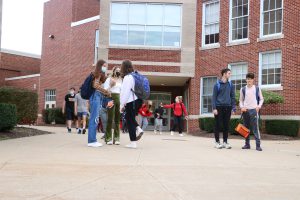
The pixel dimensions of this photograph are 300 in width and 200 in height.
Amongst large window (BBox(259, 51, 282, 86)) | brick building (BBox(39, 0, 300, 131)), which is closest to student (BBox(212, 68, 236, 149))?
brick building (BBox(39, 0, 300, 131))

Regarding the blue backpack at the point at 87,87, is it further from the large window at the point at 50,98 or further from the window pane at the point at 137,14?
the large window at the point at 50,98

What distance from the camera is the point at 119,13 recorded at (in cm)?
2606

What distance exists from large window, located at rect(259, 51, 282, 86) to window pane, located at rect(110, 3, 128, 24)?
25.5 ft

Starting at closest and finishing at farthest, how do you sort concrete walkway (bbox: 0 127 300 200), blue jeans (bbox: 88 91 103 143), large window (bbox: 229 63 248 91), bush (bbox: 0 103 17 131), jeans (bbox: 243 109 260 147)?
1. concrete walkway (bbox: 0 127 300 200)
2. blue jeans (bbox: 88 91 103 143)
3. jeans (bbox: 243 109 260 147)
4. bush (bbox: 0 103 17 131)
5. large window (bbox: 229 63 248 91)

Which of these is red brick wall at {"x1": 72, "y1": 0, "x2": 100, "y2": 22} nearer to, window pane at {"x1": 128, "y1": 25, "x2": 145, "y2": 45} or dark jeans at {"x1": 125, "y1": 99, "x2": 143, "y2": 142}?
window pane at {"x1": 128, "y1": 25, "x2": 145, "y2": 45}

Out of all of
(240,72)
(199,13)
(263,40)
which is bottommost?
(240,72)

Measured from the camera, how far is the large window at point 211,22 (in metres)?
25.4

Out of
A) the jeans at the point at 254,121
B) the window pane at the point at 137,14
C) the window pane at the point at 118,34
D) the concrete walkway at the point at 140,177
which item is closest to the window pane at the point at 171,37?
the window pane at the point at 137,14

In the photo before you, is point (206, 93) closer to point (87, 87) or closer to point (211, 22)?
point (211, 22)

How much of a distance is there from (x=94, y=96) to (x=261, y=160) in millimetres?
3659

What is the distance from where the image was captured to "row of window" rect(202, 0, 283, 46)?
22703 millimetres

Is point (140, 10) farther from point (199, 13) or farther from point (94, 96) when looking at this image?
point (94, 96)

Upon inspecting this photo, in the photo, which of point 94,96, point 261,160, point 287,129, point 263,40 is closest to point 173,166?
point 261,160

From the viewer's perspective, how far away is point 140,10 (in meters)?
26.1
